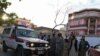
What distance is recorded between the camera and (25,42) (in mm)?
15906

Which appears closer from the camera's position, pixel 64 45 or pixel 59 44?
pixel 59 44

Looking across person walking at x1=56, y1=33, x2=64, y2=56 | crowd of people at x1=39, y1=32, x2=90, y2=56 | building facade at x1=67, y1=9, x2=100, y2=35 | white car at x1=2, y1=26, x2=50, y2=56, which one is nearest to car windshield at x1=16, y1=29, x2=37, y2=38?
white car at x1=2, y1=26, x2=50, y2=56

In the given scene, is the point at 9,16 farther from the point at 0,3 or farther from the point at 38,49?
the point at 38,49

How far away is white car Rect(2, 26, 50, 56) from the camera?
15922 millimetres

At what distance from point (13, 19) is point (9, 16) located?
16.3 inches

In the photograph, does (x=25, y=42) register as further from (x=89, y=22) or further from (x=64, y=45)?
(x=89, y=22)

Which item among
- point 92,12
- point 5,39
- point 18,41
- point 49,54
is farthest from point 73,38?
point 92,12

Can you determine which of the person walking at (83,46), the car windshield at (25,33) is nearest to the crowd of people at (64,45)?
the person walking at (83,46)

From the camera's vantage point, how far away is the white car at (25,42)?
15.9 metres

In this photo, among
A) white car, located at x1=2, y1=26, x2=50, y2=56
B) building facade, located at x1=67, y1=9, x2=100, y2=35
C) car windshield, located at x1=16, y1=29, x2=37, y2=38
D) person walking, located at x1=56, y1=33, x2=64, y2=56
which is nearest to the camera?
white car, located at x1=2, y1=26, x2=50, y2=56

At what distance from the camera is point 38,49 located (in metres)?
16.3

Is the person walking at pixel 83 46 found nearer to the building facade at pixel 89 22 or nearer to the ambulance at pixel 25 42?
the ambulance at pixel 25 42

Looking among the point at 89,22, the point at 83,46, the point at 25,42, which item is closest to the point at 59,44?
the point at 83,46

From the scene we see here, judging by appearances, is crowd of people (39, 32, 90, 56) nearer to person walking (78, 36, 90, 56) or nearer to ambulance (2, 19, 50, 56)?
person walking (78, 36, 90, 56)
